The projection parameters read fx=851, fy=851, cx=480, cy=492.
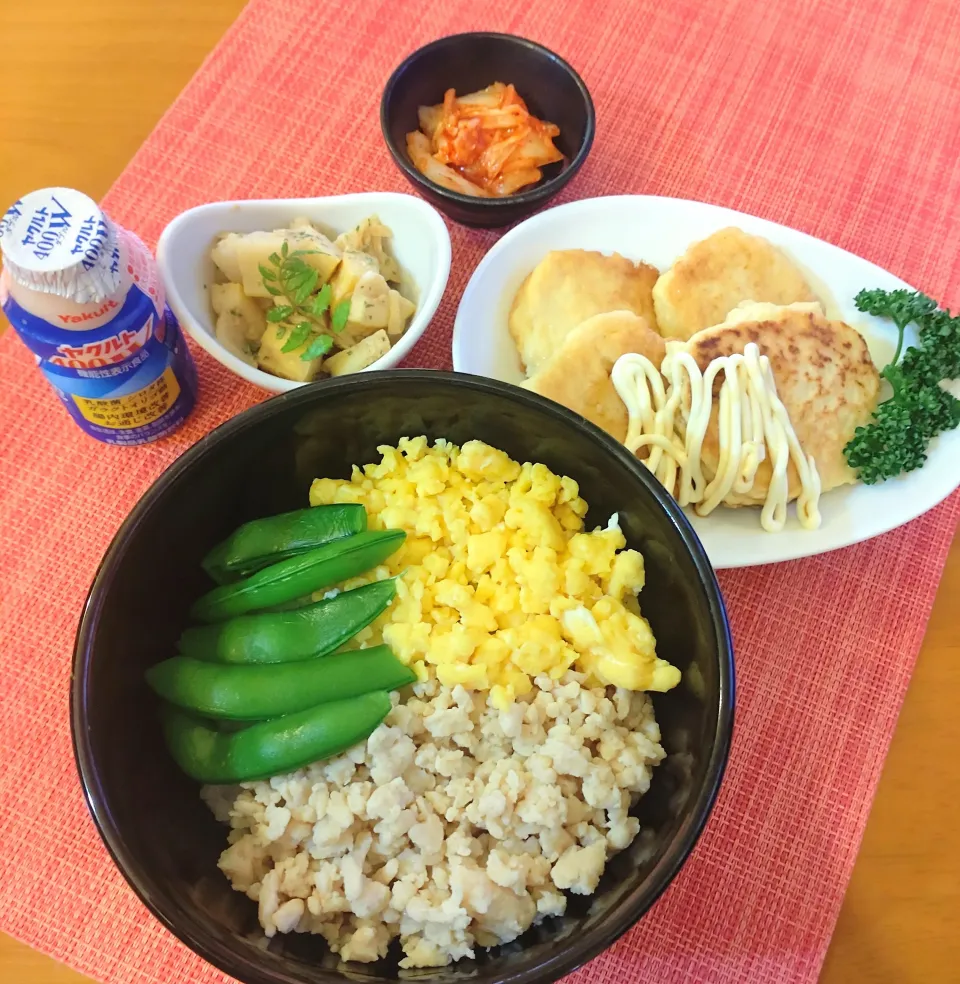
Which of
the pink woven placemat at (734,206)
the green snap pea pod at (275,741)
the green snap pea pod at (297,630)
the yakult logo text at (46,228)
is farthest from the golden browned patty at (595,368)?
the yakult logo text at (46,228)

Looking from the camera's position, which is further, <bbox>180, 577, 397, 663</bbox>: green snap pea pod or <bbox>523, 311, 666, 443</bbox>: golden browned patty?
<bbox>523, 311, 666, 443</bbox>: golden browned patty

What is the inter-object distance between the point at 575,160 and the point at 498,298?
0.85ft

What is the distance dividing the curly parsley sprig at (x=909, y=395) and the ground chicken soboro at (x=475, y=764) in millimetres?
420

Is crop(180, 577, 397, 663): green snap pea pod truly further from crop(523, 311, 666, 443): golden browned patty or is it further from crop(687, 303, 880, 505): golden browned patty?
crop(687, 303, 880, 505): golden browned patty

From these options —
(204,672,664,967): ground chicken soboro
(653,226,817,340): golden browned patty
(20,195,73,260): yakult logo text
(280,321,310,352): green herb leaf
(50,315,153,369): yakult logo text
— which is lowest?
(204,672,664,967): ground chicken soboro

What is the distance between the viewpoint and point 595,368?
1183 millimetres

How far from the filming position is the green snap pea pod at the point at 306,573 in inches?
39.3

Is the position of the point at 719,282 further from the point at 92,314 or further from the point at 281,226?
the point at 92,314

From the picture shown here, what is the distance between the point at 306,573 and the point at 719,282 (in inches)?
29.9

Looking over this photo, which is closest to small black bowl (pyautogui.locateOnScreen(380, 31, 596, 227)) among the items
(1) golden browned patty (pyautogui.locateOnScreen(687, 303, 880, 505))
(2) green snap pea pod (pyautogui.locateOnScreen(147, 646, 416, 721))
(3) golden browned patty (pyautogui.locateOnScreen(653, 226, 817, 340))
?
(3) golden browned patty (pyautogui.locateOnScreen(653, 226, 817, 340))

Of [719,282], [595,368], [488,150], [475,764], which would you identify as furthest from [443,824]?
[488,150]

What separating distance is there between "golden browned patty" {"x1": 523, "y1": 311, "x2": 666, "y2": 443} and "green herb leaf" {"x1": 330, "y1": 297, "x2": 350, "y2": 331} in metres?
0.27

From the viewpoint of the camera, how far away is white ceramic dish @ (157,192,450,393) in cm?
117

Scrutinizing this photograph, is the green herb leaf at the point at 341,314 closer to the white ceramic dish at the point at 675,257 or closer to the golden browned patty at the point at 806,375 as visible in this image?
the white ceramic dish at the point at 675,257
